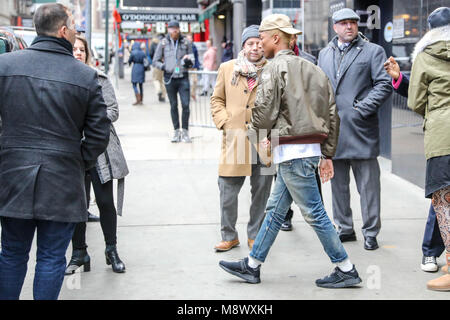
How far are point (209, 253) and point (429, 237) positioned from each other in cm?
175

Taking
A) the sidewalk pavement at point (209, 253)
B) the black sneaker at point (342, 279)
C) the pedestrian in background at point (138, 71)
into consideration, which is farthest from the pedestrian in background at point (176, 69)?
the black sneaker at point (342, 279)

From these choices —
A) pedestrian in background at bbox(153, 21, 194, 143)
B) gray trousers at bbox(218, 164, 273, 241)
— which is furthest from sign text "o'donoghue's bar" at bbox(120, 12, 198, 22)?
gray trousers at bbox(218, 164, 273, 241)

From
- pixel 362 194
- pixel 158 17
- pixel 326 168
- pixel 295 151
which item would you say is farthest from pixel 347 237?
pixel 158 17

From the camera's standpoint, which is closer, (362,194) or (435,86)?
(435,86)

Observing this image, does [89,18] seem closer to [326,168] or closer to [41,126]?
[326,168]

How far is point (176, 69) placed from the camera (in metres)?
11.4

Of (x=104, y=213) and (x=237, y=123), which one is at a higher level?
(x=237, y=123)

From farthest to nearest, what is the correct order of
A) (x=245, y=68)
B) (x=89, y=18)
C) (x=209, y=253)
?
1. (x=89, y=18)
2. (x=209, y=253)
3. (x=245, y=68)

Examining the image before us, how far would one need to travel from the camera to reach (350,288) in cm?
470

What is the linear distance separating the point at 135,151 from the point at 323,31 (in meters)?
3.73

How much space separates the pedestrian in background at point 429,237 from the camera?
5039 mm

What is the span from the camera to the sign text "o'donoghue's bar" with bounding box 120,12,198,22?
21550mm
